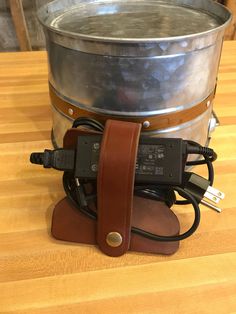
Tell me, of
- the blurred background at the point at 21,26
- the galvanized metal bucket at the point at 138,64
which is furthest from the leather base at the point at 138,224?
the blurred background at the point at 21,26

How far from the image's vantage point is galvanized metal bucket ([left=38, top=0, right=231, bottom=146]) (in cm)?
40

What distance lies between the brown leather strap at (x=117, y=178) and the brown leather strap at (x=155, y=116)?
78mm

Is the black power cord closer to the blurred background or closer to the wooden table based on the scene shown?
the wooden table

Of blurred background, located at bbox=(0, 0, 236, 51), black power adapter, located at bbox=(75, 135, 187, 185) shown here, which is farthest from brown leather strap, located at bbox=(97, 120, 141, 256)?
blurred background, located at bbox=(0, 0, 236, 51)

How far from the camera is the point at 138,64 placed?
0.40 metres

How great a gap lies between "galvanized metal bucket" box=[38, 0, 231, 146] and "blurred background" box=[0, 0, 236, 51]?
812 mm

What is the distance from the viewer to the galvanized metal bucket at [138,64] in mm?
401

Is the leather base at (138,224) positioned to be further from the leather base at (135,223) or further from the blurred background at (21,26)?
the blurred background at (21,26)

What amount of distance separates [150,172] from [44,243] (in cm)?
17

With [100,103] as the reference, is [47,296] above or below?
below

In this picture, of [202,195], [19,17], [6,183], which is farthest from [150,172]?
[19,17]

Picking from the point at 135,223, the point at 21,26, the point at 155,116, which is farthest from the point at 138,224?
the point at 21,26

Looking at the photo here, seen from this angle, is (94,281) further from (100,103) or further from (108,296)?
(100,103)

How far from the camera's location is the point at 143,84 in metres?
0.42
